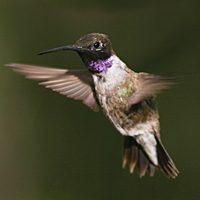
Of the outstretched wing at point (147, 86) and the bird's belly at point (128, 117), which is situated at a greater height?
the outstretched wing at point (147, 86)

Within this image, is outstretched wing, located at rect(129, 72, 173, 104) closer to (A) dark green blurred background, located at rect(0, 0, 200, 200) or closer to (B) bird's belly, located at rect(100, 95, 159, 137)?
(B) bird's belly, located at rect(100, 95, 159, 137)

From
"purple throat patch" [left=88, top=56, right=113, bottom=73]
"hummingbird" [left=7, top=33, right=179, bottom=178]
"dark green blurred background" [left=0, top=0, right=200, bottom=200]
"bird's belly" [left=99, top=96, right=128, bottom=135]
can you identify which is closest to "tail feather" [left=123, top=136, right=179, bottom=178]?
"hummingbird" [left=7, top=33, right=179, bottom=178]

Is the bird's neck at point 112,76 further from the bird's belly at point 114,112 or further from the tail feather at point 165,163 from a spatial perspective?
the tail feather at point 165,163

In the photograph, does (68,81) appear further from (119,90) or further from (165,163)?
(165,163)

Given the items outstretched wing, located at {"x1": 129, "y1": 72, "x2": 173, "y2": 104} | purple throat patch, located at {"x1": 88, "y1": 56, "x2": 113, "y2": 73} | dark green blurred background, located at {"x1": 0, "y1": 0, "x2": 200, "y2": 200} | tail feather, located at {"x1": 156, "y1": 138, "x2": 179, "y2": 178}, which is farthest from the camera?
dark green blurred background, located at {"x1": 0, "y1": 0, "x2": 200, "y2": 200}

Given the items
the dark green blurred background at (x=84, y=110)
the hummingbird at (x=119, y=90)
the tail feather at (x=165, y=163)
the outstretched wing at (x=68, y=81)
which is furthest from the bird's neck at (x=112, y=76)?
the dark green blurred background at (x=84, y=110)

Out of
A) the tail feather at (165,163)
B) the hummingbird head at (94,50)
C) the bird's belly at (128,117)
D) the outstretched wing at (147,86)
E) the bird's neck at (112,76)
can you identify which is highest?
the hummingbird head at (94,50)

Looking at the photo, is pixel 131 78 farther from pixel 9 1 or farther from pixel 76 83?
pixel 9 1

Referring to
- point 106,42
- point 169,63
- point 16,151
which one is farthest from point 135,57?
point 106,42
